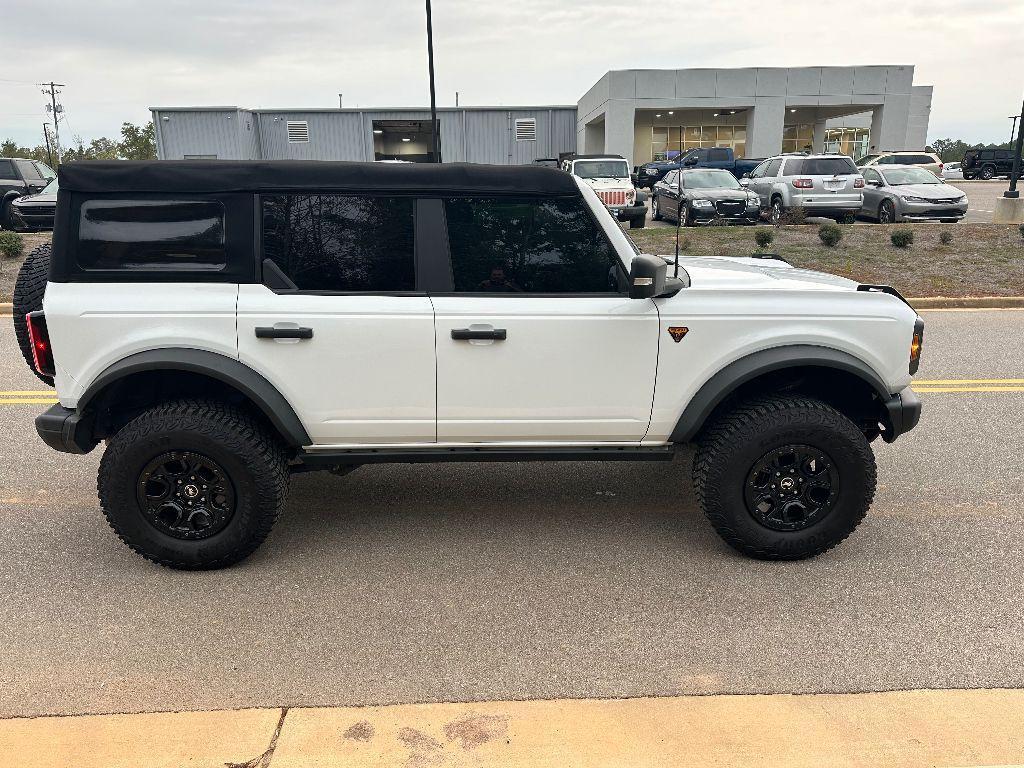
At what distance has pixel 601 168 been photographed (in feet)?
63.3

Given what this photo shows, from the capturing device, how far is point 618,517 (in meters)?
4.07

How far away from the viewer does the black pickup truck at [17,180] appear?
17.8m

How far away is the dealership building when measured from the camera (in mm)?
39844

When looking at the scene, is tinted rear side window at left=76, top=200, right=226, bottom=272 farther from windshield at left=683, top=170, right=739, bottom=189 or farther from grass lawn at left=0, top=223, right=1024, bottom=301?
windshield at left=683, top=170, right=739, bottom=189

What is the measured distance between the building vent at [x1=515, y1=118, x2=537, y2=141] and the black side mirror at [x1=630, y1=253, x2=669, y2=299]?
1748 inches

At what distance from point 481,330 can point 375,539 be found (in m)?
1.29

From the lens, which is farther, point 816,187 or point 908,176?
point 908,176

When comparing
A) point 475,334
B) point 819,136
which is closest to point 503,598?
point 475,334

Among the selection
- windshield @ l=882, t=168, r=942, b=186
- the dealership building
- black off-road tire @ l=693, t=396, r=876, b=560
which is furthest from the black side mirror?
the dealership building

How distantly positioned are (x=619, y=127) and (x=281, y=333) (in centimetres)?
4010

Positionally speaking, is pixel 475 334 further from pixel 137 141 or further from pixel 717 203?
pixel 137 141

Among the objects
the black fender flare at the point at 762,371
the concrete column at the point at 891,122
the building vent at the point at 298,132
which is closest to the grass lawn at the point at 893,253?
the black fender flare at the point at 762,371

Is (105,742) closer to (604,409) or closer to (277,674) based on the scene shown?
(277,674)

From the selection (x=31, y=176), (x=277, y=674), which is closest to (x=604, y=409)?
(x=277, y=674)
